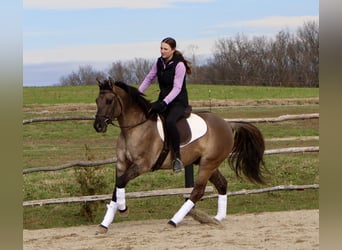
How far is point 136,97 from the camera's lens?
6.27 m

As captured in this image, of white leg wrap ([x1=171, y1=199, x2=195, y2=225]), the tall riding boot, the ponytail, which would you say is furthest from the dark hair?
white leg wrap ([x1=171, y1=199, x2=195, y2=225])

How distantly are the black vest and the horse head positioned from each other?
54cm

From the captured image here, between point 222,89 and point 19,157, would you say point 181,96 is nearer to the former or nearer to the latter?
point 19,157

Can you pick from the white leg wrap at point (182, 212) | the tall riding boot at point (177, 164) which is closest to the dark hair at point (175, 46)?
the tall riding boot at point (177, 164)

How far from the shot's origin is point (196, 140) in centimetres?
636

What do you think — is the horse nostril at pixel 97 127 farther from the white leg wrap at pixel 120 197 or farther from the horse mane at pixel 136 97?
the white leg wrap at pixel 120 197

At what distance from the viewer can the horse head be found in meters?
5.92

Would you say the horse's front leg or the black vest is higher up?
the black vest

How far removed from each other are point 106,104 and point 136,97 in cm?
42

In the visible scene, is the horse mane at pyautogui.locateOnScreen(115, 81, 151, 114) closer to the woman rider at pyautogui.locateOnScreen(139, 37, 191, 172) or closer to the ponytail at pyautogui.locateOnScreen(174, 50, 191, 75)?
the woman rider at pyautogui.locateOnScreen(139, 37, 191, 172)

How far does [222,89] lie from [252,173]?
25070mm

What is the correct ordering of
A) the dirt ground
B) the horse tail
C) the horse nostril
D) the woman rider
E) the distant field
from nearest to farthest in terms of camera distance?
the dirt ground < the horse nostril < the woman rider < the horse tail < the distant field

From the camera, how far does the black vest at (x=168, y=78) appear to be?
6.20 m

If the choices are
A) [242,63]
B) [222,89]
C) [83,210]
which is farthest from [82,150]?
[242,63]
